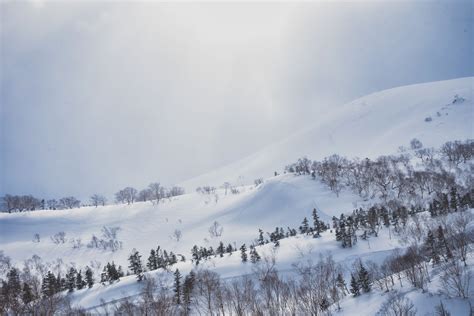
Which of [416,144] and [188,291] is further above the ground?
[416,144]

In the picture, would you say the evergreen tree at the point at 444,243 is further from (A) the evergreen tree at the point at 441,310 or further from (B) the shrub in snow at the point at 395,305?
(A) the evergreen tree at the point at 441,310

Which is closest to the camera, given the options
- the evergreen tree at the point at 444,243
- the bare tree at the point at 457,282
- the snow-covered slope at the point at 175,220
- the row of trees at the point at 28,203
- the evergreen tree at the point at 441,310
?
the evergreen tree at the point at 441,310

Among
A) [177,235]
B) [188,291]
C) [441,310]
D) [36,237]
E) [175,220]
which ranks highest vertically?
[36,237]

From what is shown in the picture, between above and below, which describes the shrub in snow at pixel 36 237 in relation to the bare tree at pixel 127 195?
below

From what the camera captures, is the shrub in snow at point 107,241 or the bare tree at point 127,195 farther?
the bare tree at point 127,195

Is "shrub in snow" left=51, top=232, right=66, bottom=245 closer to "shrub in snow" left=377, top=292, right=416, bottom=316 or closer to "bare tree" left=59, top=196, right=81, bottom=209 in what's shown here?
"bare tree" left=59, top=196, right=81, bottom=209

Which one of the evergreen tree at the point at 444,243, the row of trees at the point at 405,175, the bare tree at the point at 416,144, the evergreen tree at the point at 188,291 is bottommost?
A: the evergreen tree at the point at 188,291

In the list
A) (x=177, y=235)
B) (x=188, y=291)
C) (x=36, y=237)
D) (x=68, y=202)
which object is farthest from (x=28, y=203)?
(x=188, y=291)

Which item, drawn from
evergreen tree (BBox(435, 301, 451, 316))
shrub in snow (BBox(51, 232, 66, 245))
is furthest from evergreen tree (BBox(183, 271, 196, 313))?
shrub in snow (BBox(51, 232, 66, 245))

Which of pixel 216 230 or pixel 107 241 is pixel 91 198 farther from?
pixel 216 230

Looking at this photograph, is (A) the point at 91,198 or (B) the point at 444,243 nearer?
(B) the point at 444,243

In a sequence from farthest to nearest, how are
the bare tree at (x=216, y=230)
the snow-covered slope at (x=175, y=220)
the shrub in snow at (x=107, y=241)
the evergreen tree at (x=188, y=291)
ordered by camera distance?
1. the shrub in snow at (x=107, y=241)
2. the snow-covered slope at (x=175, y=220)
3. the bare tree at (x=216, y=230)
4. the evergreen tree at (x=188, y=291)

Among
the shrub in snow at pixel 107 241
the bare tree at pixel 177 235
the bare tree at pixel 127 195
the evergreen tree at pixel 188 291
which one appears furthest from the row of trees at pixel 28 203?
the evergreen tree at pixel 188 291

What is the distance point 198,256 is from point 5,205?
145783 millimetres
